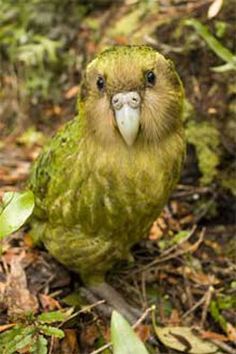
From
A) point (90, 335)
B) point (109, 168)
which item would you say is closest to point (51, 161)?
point (109, 168)

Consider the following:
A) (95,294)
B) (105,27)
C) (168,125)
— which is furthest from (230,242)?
(105,27)

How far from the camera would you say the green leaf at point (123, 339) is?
1.93m

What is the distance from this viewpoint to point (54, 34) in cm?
468

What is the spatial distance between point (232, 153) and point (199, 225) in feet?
1.43

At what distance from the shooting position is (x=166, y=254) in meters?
3.34

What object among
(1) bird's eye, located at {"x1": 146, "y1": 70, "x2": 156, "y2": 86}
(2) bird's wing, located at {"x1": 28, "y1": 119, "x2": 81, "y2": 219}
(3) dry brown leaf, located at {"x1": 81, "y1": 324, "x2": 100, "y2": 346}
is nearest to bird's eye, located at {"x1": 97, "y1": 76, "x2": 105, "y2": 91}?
(1) bird's eye, located at {"x1": 146, "y1": 70, "x2": 156, "y2": 86}

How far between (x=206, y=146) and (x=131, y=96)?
133cm

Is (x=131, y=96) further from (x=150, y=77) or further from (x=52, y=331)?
(x=52, y=331)

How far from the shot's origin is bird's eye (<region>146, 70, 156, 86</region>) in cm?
249

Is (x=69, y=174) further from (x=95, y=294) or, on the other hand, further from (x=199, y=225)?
(x=199, y=225)

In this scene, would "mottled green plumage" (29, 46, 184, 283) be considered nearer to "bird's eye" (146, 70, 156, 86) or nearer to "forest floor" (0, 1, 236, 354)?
"bird's eye" (146, 70, 156, 86)

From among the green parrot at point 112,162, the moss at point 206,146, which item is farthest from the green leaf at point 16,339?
the moss at point 206,146

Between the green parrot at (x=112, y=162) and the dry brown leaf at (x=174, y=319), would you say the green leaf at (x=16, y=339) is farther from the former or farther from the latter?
the dry brown leaf at (x=174, y=319)

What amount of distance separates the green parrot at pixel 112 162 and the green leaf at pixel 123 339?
0.78 metres
